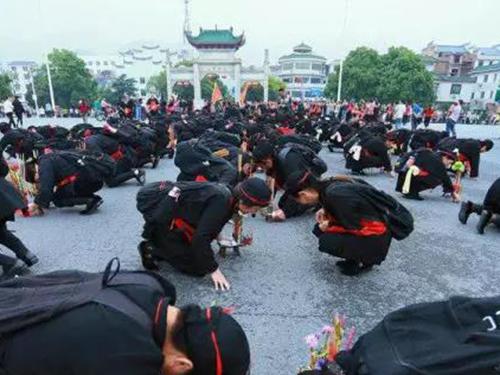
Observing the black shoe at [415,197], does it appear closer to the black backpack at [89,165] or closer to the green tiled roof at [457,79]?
the black backpack at [89,165]

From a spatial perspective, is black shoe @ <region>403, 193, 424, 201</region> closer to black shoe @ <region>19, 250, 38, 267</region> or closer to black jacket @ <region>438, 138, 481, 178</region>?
black jacket @ <region>438, 138, 481, 178</region>

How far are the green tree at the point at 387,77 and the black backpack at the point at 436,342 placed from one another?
28547 mm

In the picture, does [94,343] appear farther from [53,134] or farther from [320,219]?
[53,134]

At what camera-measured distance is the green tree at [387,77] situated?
27.0m

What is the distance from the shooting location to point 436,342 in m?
1.28

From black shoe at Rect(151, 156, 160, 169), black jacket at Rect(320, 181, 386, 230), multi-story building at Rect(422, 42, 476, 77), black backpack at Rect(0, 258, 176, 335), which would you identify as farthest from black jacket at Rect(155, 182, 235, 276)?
multi-story building at Rect(422, 42, 476, 77)

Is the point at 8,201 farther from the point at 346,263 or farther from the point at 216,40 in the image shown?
the point at 216,40

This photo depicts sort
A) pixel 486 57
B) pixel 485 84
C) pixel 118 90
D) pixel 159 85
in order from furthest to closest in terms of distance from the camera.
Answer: pixel 159 85 → pixel 486 57 → pixel 118 90 → pixel 485 84

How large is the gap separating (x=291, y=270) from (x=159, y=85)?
48.0 metres

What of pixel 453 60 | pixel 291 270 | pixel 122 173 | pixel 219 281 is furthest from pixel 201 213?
pixel 453 60

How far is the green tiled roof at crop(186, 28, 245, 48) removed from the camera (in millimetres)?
34469

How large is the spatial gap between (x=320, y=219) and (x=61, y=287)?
2.35 metres

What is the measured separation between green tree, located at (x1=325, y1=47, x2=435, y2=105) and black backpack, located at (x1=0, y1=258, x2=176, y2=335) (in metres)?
29.0

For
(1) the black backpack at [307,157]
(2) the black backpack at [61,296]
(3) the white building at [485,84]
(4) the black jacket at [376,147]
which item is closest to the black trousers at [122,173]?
(1) the black backpack at [307,157]
